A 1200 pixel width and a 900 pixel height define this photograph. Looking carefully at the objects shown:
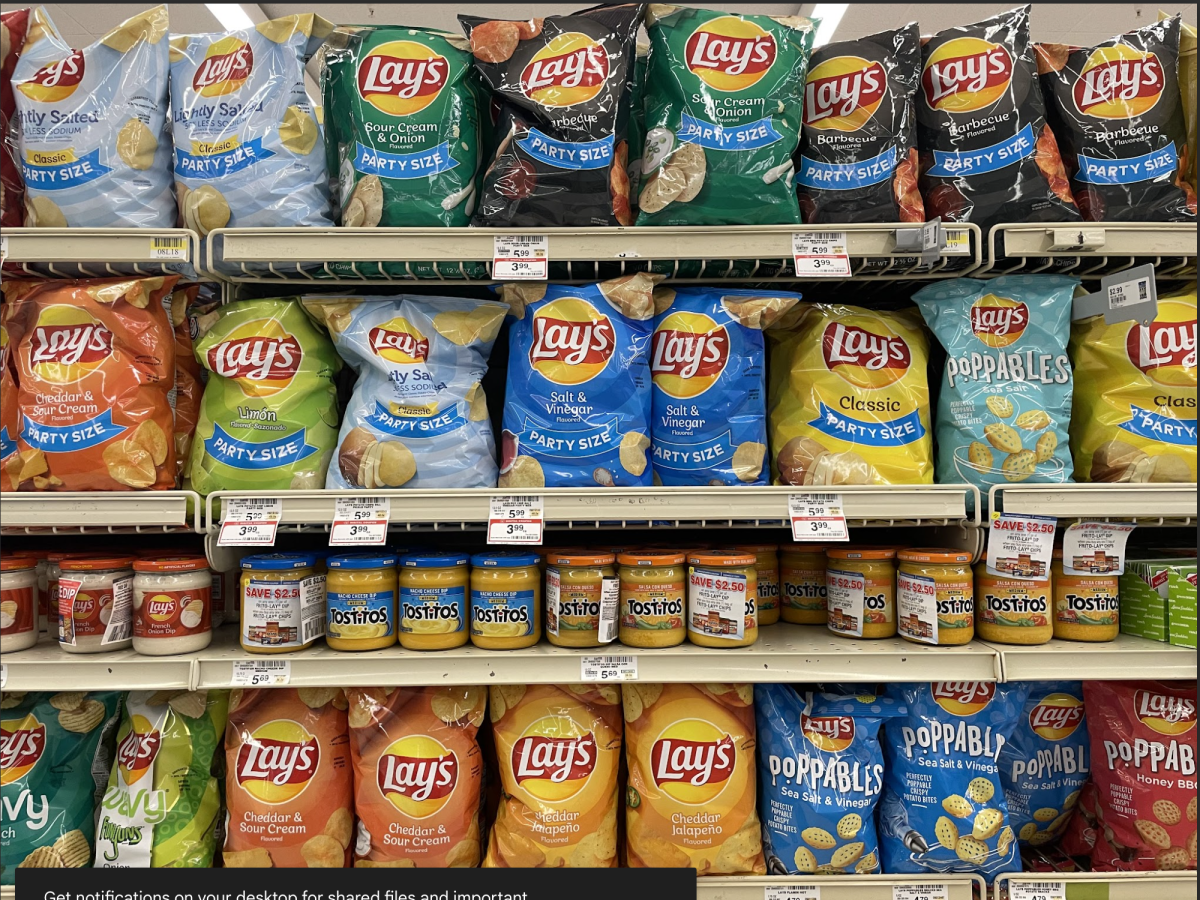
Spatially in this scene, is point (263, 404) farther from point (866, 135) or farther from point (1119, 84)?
point (1119, 84)

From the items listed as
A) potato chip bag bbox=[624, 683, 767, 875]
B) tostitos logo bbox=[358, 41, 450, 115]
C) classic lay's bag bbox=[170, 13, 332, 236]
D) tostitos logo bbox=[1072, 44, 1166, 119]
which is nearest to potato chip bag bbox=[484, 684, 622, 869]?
potato chip bag bbox=[624, 683, 767, 875]

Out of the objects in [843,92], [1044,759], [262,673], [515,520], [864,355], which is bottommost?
[1044,759]

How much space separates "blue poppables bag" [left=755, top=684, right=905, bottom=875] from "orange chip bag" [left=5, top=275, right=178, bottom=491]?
1469 mm

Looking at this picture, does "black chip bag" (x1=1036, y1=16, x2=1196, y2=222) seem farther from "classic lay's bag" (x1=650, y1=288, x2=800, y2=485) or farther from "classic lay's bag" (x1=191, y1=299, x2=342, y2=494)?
"classic lay's bag" (x1=191, y1=299, x2=342, y2=494)

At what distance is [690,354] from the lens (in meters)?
1.46

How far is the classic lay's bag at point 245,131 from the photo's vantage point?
1395 millimetres

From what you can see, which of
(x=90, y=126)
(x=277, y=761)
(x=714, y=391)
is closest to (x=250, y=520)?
(x=277, y=761)

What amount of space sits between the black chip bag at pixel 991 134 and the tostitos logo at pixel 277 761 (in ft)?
5.94

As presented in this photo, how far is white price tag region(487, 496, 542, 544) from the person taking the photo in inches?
50.7

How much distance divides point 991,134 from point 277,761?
2.05 meters

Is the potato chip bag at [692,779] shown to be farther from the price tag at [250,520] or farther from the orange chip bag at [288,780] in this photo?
the price tag at [250,520]

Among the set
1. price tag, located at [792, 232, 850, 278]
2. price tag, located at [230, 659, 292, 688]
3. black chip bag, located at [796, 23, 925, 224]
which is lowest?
price tag, located at [230, 659, 292, 688]

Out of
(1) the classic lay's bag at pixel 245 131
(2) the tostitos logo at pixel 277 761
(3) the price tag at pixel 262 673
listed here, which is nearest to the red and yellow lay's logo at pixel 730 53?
(1) the classic lay's bag at pixel 245 131

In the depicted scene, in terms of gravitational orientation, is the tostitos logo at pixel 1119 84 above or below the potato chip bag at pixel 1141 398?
above
